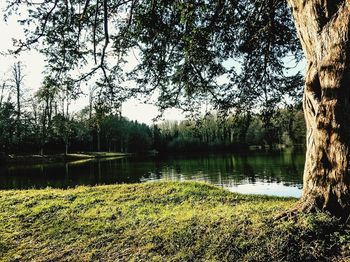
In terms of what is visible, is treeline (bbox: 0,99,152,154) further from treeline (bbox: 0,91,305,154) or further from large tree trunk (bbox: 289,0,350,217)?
large tree trunk (bbox: 289,0,350,217)

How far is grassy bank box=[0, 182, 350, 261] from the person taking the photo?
154 inches

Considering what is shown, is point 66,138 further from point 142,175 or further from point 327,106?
point 327,106

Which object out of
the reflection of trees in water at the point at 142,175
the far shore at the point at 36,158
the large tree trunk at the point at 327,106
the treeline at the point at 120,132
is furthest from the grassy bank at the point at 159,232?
the far shore at the point at 36,158

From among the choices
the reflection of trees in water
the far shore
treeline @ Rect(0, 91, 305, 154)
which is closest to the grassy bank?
treeline @ Rect(0, 91, 305, 154)

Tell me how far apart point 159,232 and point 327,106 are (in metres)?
3.00

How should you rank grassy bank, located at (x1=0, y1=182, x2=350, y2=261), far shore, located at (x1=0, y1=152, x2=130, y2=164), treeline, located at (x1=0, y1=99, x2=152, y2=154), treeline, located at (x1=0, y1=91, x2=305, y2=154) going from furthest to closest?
treeline, located at (x1=0, y1=99, x2=152, y2=154) → far shore, located at (x1=0, y1=152, x2=130, y2=164) → treeline, located at (x1=0, y1=91, x2=305, y2=154) → grassy bank, located at (x1=0, y1=182, x2=350, y2=261)

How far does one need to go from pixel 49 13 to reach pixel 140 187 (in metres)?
5.55

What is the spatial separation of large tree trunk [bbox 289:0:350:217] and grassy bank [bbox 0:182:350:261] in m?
0.36

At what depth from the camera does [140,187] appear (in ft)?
33.6

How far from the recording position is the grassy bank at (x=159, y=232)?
12.9ft

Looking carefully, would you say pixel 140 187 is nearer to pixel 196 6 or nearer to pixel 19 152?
pixel 196 6

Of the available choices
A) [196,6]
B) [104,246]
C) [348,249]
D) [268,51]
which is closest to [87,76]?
[196,6]

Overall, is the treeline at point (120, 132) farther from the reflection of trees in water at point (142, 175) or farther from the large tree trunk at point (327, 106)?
the large tree trunk at point (327, 106)

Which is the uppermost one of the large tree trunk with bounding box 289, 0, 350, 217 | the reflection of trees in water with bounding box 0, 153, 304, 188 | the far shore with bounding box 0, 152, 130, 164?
the large tree trunk with bounding box 289, 0, 350, 217
